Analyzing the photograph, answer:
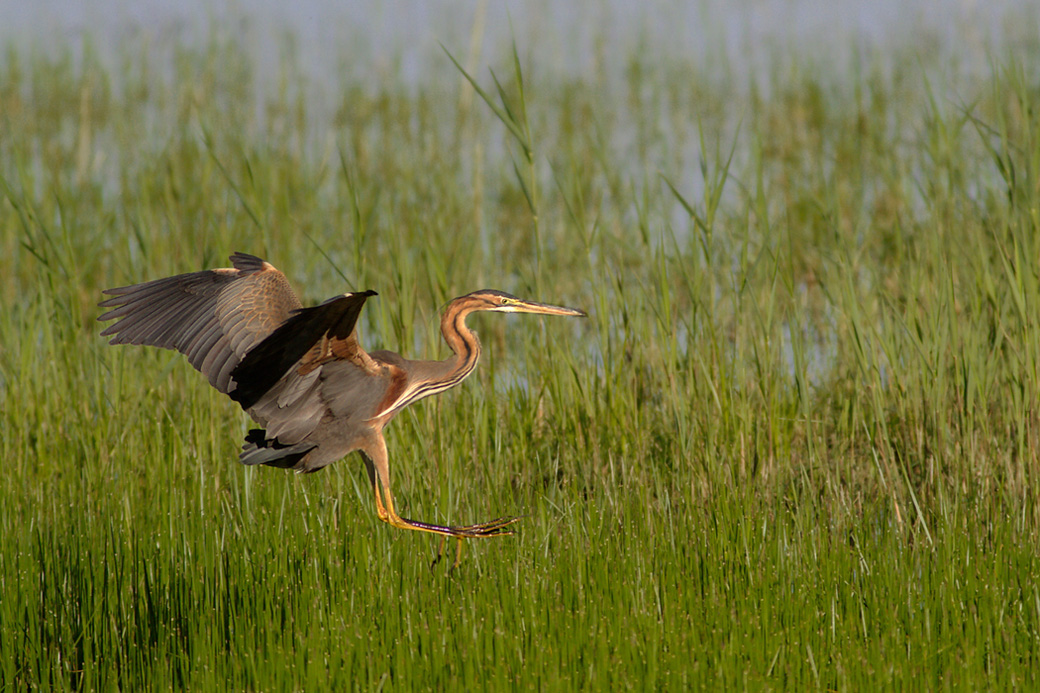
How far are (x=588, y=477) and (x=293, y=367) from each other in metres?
1.72

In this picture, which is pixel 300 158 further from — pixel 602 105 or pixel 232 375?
pixel 232 375

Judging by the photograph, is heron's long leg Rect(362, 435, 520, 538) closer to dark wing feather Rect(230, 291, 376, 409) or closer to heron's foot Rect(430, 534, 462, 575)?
heron's foot Rect(430, 534, 462, 575)

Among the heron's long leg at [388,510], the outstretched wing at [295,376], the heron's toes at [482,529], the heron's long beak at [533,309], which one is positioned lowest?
the heron's toes at [482,529]

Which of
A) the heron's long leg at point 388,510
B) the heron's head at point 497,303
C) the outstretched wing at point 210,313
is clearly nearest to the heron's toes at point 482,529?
the heron's long leg at point 388,510

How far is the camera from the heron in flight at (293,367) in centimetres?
308

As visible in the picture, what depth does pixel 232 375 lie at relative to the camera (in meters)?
3.03

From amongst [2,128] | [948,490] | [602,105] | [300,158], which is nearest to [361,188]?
[300,158]

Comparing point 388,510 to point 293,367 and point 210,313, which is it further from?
point 210,313

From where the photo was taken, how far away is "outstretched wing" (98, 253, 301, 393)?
313cm

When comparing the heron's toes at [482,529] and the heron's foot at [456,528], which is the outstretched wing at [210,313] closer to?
the heron's foot at [456,528]

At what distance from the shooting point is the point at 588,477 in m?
4.45

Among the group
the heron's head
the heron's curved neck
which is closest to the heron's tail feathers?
the heron's curved neck

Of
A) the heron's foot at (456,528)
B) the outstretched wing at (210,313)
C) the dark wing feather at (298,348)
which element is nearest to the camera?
the dark wing feather at (298,348)

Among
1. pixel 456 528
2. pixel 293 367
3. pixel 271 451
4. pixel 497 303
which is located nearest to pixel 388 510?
pixel 456 528
